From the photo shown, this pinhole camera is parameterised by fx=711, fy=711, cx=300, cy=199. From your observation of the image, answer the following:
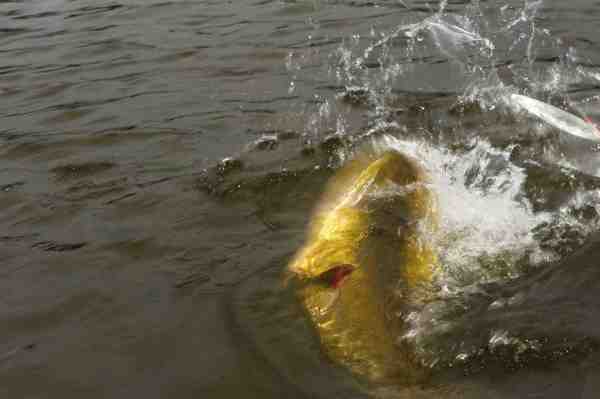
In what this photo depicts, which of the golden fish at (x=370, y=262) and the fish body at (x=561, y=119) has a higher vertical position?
the fish body at (x=561, y=119)

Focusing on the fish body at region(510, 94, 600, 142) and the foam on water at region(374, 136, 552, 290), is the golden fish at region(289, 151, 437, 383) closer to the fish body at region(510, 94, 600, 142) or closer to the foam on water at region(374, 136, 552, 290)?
the foam on water at region(374, 136, 552, 290)

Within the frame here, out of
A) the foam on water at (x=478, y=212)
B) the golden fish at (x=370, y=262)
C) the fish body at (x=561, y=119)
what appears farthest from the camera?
the fish body at (x=561, y=119)

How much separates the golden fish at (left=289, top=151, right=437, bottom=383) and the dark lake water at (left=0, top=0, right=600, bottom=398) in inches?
4.1

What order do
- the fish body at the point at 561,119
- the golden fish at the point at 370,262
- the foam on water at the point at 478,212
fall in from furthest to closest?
the fish body at the point at 561,119
the foam on water at the point at 478,212
the golden fish at the point at 370,262

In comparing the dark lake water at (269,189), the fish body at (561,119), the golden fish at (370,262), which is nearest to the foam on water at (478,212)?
the dark lake water at (269,189)

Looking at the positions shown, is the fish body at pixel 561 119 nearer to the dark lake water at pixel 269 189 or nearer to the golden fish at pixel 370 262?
the dark lake water at pixel 269 189

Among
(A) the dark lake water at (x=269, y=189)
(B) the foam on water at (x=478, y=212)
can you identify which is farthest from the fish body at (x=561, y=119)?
(B) the foam on water at (x=478, y=212)

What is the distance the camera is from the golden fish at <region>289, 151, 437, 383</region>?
3.04 m

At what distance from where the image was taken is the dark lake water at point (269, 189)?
10.2 ft

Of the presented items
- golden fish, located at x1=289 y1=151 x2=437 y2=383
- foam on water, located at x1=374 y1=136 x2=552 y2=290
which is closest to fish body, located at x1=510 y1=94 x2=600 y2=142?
foam on water, located at x1=374 y1=136 x2=552 y2=290

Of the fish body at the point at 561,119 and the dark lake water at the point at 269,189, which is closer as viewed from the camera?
the dark lake water at the point at 269,189

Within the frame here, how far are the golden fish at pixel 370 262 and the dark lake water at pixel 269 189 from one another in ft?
0.34

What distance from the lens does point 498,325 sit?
3.21 m

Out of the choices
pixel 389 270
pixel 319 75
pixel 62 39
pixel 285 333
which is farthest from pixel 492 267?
pixel 62 39
